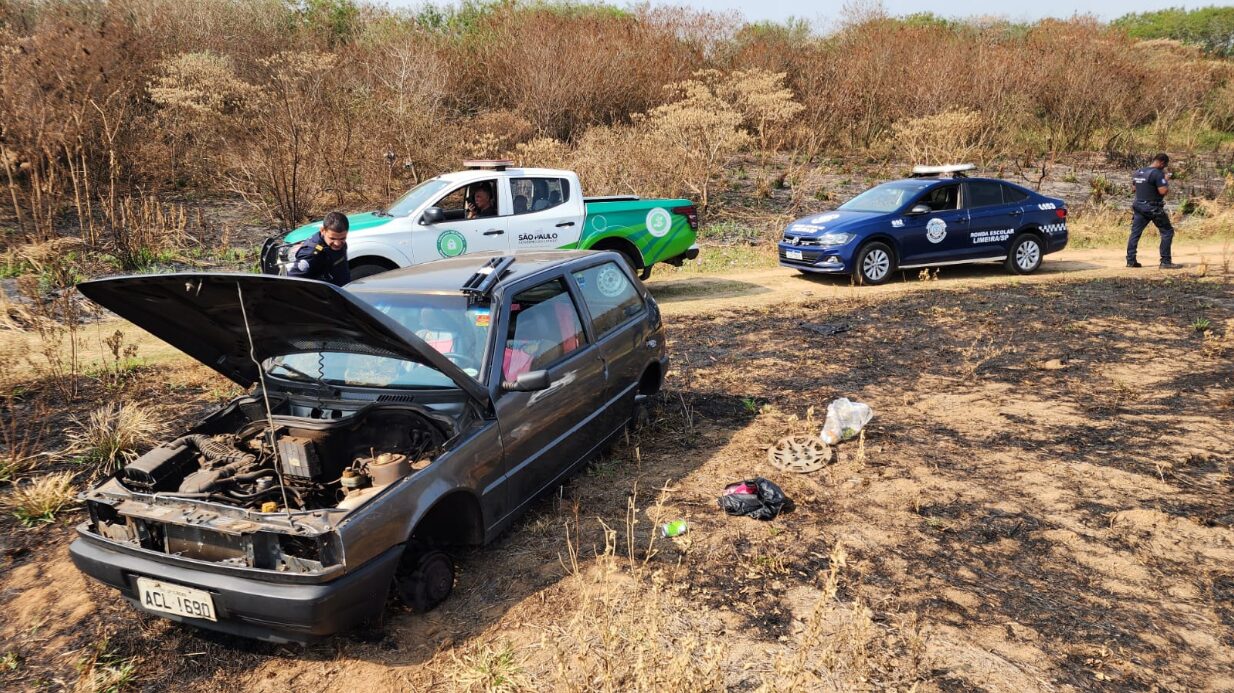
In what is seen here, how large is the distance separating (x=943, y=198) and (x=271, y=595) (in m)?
12.2

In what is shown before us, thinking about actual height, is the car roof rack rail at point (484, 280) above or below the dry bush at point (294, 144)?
below

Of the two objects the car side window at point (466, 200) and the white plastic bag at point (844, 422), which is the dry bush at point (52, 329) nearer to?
the car side window at point (466, 200)

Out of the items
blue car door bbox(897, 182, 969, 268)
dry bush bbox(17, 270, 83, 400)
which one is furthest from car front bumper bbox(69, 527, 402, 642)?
blue car door bbox(897, 182, 969, 268)

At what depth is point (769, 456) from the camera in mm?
5566

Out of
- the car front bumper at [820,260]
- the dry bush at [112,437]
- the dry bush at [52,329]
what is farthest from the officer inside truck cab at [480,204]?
the car front bumper at [820,260]

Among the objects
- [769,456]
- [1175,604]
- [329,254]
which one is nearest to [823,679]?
[1175,604]

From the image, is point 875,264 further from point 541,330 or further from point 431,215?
point 541,330

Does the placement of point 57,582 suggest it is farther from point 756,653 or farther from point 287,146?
point 287,146

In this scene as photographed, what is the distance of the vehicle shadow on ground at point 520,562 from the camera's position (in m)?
3.60

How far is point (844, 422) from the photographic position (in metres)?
5.82

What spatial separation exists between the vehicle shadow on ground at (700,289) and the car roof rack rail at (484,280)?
6.84m

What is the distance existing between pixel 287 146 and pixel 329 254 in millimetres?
9696

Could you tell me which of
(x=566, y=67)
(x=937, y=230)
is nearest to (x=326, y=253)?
(x=937, y=230)

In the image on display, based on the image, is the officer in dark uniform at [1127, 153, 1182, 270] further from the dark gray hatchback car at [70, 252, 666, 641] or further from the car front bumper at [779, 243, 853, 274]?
the dark gray hatchback car at [70, 252, 666, 641]
